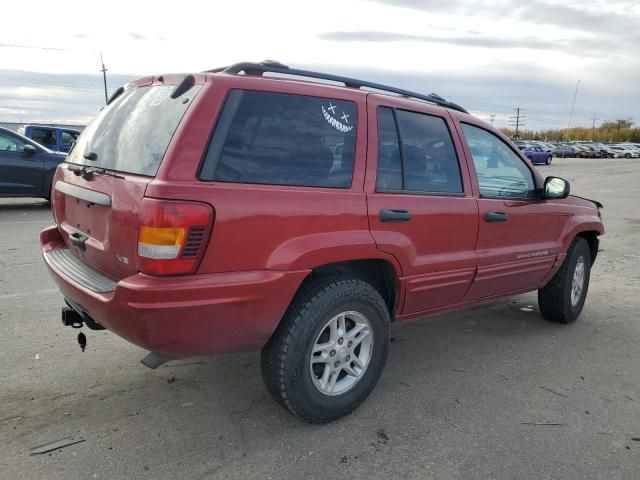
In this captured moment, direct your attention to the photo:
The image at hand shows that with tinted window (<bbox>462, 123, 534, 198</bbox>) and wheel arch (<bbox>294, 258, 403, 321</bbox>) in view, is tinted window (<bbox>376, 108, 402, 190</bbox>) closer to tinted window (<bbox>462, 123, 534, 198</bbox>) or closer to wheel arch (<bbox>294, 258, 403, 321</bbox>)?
wheel arch (<bbox>294, 258, 403, 321</bbox>)

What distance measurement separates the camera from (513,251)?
13.6ft

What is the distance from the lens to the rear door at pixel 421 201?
3.23 metres

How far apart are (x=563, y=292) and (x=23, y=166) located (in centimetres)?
1001

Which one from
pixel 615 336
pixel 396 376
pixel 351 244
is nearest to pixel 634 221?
pixel 615 336

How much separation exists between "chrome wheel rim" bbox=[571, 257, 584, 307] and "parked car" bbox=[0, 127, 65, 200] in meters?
9.60

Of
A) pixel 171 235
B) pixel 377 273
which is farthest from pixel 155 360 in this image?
pixel 377 273

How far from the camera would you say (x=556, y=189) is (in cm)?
439

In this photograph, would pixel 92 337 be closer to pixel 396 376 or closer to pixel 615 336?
pixel 396 376

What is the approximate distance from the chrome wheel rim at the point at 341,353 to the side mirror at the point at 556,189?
2.09 m

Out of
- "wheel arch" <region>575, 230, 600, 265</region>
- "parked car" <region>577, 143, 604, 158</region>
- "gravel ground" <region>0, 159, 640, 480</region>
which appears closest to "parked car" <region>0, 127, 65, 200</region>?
"gravel ground" <region>0, 159, 640, 480</region>

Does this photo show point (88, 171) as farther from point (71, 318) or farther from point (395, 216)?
point (395, 216)

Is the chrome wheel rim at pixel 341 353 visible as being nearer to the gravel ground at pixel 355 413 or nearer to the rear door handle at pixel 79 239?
the gravel ground at pixel 355 413

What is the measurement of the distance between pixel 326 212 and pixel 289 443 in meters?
1.22

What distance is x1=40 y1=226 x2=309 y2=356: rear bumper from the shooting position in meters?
2.50
